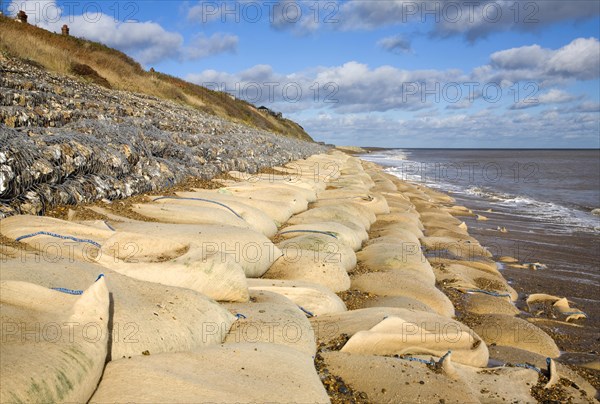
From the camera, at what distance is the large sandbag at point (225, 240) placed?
3.55 m

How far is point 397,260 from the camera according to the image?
17.3 ft

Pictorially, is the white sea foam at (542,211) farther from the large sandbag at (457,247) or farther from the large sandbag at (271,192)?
the large sandbag at (271,192)

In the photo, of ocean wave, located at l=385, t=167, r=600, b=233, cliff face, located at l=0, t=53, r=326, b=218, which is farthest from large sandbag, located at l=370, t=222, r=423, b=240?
ocean wave, located at l=385, t=167, r=600, b=233

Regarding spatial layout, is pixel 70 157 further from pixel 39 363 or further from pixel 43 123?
pixel 39 363

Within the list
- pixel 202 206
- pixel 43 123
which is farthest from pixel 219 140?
pixel 202 206

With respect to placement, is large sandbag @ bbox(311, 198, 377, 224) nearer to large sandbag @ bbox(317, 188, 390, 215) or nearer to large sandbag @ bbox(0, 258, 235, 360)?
large sandbag @ bbox(317, 188, 390, 215)

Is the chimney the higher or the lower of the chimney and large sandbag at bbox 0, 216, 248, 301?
the higher

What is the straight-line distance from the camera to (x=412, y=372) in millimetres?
2436

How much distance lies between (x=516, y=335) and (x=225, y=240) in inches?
101

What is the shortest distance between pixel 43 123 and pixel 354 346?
5018 millimetres

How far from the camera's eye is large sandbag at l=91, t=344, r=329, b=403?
1.75 metres

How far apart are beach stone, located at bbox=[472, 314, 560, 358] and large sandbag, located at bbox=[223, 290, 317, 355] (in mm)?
1939

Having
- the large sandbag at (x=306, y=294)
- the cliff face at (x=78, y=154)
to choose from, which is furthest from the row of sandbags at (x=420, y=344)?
the cliff face at (x=78, y=154)

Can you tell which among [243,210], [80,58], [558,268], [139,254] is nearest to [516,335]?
[243,210]
